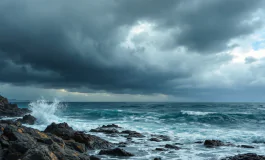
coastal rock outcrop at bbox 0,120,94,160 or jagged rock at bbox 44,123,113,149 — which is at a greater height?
coastal rock outcrop at bbox 0,120,94,160

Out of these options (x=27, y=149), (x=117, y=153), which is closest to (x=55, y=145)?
(x=27, y=149)

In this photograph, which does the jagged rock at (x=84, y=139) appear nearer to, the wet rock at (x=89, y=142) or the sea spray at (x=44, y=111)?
the wet rock at (x=89, y=142)

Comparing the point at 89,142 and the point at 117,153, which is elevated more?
the point at 89,142

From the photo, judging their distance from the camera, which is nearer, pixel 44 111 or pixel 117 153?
pixel 117 153

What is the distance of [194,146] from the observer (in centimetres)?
1431

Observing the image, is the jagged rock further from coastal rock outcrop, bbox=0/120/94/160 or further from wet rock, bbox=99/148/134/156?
coastal rock outcrop, bbox=0/120/94/160

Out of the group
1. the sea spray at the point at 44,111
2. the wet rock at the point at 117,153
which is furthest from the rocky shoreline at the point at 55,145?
the sea spray at the point at 44,111

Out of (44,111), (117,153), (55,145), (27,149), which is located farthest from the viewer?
(44,111)

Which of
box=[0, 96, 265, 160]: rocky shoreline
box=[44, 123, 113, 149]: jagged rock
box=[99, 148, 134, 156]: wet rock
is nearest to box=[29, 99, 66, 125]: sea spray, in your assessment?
box=[0, 96, 265, 160]: rocky shoreline

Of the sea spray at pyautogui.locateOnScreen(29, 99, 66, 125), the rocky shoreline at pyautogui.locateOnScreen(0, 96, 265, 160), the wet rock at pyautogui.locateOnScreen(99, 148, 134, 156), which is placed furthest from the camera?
the sea spray at pyautogui.locateOnScreen(29, 99, 66, 125)

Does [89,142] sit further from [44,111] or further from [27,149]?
[44,111]

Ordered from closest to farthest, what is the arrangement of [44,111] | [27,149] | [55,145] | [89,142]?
[27,149]
[55,145]
[89,142]
[44,111]

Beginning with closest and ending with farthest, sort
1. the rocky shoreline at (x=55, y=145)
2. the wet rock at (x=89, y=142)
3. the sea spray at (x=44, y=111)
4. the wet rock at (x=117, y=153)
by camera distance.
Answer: the rocky shoreline at (x=55, y=145), the wet rock at (x=117, y=153), the wet rock at (x=89, y=142), the sea spray at (x=44, y=111)

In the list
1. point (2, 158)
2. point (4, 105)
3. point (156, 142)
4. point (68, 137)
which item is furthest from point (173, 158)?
point (4, 105)
